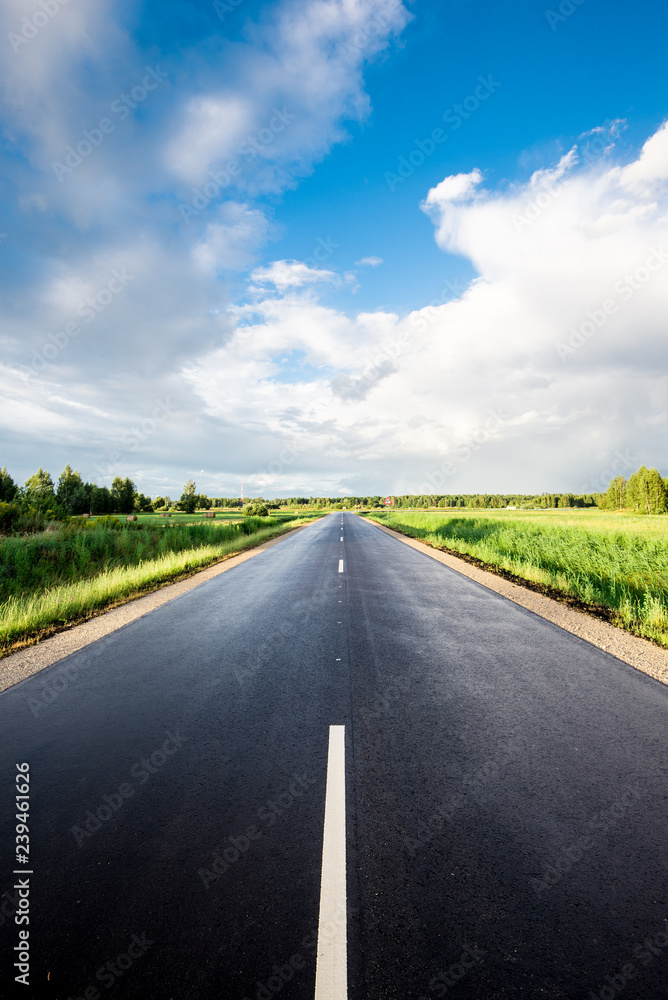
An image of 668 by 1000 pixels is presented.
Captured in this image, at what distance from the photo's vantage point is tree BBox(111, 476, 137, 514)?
75.4 meters

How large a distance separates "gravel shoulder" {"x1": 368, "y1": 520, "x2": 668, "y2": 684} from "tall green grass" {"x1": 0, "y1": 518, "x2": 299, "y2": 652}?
27.1ft

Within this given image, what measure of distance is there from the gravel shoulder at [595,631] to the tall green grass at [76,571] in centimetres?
825

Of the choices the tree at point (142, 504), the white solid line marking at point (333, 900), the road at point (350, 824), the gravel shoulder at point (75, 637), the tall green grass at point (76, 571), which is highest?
the tree at point (142, 504)

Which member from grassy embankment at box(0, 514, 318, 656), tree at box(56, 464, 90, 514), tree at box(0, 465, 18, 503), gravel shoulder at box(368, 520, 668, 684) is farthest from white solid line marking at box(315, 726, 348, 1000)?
tree at box(56, 464, 90, 514)

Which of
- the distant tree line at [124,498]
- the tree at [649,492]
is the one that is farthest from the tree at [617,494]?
the tree at [649,492]

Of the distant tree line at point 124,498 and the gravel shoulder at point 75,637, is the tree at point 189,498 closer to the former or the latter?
the distant tree line at point 124,498

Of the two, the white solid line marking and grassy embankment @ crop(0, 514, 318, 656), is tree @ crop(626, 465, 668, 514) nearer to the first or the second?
grassy embankment @ crop(0, 514, 318, 656)

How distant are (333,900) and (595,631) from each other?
604 cm

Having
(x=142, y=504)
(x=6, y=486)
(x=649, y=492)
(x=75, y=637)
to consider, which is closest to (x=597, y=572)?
(x=75, y=637)

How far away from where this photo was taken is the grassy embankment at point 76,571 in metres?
7.36

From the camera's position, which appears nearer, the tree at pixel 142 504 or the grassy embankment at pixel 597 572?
the grassy embankment at pixel 597 572

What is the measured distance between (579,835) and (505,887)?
70 centimetres

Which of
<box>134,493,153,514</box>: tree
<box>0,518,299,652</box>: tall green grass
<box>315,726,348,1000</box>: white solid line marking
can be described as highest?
<box>134,493,153,514</box>: tree

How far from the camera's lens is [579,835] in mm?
2582
